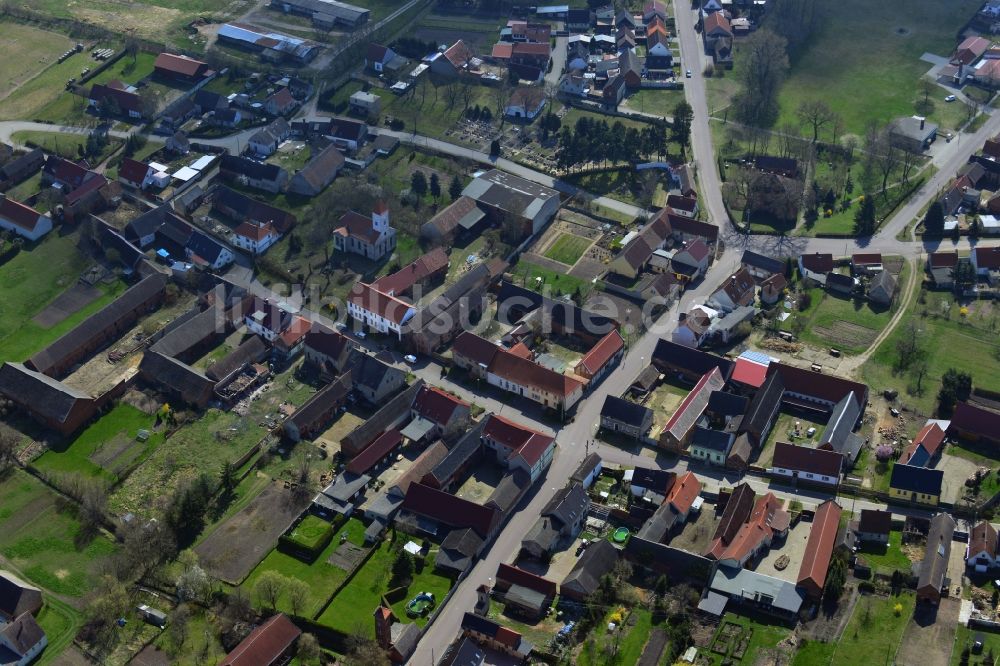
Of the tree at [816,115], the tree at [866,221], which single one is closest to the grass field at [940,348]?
the tree at [866,221]

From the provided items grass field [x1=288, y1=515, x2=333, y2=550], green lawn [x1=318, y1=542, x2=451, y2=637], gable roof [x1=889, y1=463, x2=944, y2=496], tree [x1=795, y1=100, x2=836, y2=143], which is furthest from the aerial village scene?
grass field [x1=288, y1=515, x2=333, y2=550]

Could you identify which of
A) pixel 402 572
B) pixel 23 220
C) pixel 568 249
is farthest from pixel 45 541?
pixel 568 249

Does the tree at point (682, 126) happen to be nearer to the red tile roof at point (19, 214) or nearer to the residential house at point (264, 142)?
the residential house at point (264, 142)

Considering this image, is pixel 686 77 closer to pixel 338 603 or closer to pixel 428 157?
pixel 428 157

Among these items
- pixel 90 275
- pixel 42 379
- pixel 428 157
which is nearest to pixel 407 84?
pixel 428 157

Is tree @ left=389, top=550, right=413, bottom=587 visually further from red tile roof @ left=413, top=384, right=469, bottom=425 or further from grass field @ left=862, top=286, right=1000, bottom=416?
grass field @ left=862, top=286, right=1000, bottom=416

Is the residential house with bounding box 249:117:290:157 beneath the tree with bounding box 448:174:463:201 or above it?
above
